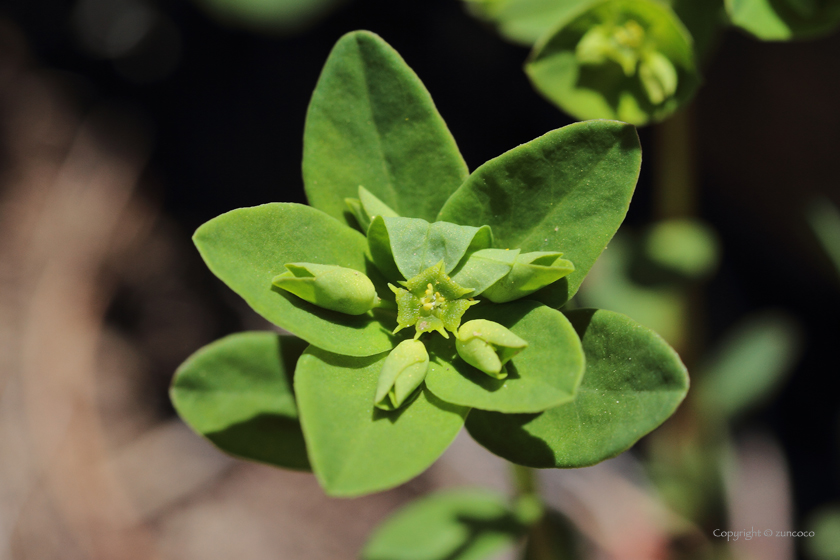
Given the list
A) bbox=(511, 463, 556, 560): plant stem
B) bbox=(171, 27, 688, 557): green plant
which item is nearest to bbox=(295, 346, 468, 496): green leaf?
bbox=(171, 27, 688, 557): green plant

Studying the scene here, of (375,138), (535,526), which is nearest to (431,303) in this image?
(375,138)

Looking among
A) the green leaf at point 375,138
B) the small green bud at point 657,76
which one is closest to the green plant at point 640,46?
the small green bud at point 657,76

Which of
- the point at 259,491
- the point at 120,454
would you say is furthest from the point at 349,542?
the point at 120,454

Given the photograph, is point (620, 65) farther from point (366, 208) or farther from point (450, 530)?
point (450, 530)

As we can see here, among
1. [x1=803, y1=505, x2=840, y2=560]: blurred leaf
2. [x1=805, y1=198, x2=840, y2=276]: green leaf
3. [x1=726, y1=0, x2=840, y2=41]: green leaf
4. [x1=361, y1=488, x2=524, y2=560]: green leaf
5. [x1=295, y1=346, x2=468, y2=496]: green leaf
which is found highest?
[x1=726, y1=0, x2=840, y2=41]: green leaf

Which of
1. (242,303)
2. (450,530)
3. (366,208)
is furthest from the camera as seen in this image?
(242,303)

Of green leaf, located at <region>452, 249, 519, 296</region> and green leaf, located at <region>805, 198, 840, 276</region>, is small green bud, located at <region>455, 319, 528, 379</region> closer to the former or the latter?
green leaf, located at <region>452, 249, 519, 296</region>

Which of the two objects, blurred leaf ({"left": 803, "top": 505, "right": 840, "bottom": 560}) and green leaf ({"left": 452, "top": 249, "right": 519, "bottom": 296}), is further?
blurred leaf ({"left": 803, "top": 505, "right": 840, "bottom": 560})
